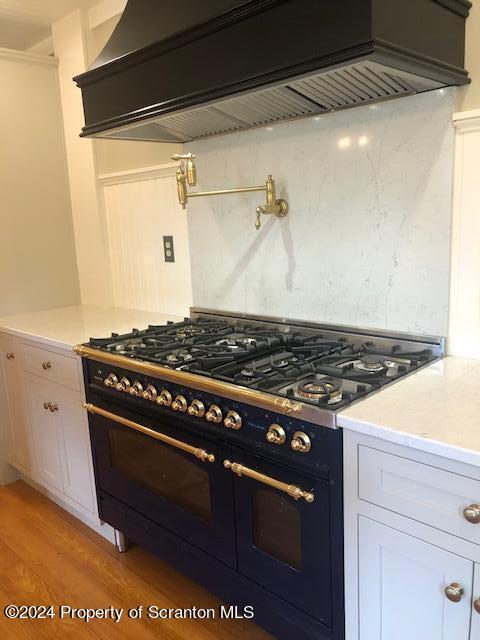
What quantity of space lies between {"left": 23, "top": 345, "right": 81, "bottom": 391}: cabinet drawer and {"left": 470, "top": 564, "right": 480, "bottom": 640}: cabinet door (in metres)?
1.64

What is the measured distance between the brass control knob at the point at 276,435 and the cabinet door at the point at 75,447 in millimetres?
1106

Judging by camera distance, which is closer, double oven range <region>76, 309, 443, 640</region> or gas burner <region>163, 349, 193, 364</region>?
double oven range <region>76, 309, 443, 640</region>

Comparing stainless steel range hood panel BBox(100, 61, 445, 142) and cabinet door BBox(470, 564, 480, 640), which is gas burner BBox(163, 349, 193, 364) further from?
cabinet door BBox(470, 564, 480, 640)

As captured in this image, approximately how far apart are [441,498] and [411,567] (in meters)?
0.21

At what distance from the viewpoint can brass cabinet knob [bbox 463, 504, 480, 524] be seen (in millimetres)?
1085

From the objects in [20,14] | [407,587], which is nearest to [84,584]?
[407,587]

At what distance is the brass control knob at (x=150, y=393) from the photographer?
1823 mm

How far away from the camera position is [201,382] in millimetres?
1607

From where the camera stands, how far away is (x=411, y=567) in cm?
123

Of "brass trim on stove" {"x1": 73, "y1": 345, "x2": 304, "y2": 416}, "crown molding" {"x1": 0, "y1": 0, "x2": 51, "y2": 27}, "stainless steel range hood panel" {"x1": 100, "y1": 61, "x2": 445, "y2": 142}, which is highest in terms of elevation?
"crown molding" {"x1": 0, "y1": 0, "x2": 51, "y2": 27}

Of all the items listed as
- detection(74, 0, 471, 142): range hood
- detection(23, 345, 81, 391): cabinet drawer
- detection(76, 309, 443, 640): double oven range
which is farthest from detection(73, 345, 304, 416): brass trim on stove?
detection(74, 0, 471, 142): range hood

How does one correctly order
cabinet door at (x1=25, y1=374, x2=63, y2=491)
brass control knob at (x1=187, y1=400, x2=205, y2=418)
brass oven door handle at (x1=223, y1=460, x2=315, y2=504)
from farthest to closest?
1. cabinet door at (x1=25, y1=374, x2=63, y2=491)
2. brass control knob at (x1=187, y1=400, x2=205, y2=418)
3. brass oven door handle at (x1=223, y1=460, x2=315, y2=504)

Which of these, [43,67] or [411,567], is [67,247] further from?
[411,567]

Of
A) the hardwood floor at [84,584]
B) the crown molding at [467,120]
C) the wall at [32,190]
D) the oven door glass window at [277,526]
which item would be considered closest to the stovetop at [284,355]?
the oven door glass window at [277,526]
